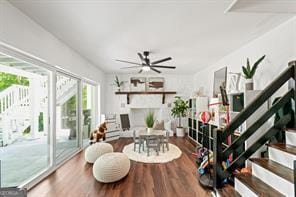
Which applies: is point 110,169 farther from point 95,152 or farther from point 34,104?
point 34,104

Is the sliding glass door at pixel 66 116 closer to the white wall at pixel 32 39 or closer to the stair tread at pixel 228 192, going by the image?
the white wall at pixel 32 39

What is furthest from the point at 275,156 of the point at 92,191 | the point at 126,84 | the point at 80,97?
the point at 126,84

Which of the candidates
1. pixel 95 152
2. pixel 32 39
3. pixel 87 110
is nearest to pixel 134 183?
pixel 95 152

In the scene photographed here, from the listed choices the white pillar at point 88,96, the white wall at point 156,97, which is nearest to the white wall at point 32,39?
the white pillar at point 88,96

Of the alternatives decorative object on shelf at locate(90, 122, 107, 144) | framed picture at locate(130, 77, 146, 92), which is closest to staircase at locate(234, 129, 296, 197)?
decorative object on shelf at locate(90, 122, 107, 144)

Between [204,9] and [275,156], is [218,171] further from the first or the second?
[204,9]

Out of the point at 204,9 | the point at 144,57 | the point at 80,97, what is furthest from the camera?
the point at 80,97

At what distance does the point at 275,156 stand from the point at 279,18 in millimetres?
2095

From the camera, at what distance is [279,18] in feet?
9.24

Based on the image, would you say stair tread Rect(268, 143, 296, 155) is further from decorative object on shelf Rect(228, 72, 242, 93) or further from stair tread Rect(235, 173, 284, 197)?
decorative object on shelf Rect(228, 72, 242, 93)

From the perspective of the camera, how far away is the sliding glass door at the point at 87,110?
5855 millimetres

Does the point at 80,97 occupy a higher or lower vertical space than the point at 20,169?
higher

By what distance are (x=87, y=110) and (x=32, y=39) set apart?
3587 millimetres

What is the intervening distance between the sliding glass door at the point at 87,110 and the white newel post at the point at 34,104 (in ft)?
7.56
